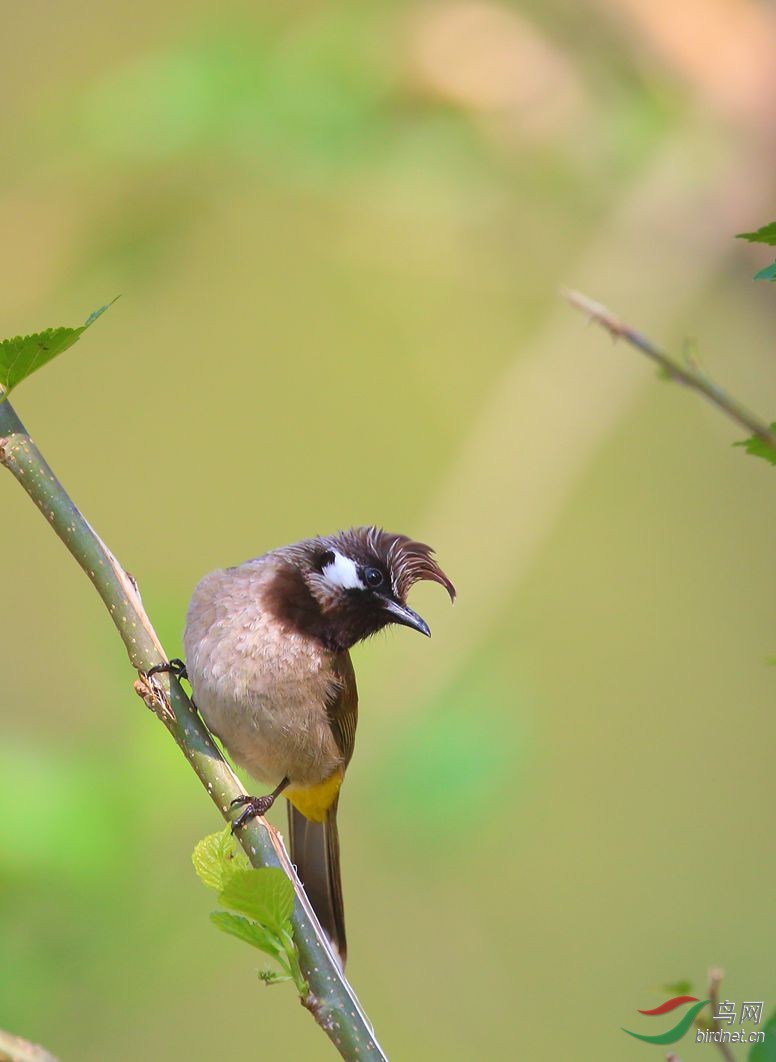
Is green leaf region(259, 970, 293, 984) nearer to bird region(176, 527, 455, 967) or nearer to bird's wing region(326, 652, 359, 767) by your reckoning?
bird region(176, 527, 455, 967)

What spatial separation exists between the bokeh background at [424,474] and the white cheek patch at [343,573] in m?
0.20

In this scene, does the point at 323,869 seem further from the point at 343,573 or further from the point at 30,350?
the point at 30,350

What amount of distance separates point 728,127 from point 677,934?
3113 millimetres

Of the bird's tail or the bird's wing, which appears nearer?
the bird's wing

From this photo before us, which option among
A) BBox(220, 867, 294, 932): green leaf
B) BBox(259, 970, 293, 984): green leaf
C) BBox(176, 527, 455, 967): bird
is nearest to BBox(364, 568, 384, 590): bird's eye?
BBox(176, 527, 455, 967): bird

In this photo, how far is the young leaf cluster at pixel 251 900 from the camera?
1115 mm

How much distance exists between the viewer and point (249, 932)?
3.84 ft

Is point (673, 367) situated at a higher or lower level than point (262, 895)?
higher

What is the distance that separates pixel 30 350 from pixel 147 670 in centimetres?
47

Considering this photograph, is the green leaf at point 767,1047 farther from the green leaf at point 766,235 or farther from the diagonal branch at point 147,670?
the green leaf at point 766,235

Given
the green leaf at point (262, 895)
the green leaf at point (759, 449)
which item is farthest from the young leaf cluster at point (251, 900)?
the green leaf at point (759, 449)

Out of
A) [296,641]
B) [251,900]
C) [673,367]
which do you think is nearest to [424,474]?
[296,641]

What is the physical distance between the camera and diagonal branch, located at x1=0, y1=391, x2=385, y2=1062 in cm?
125

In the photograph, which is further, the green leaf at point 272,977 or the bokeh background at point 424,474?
the bokeh background at point 424,474
